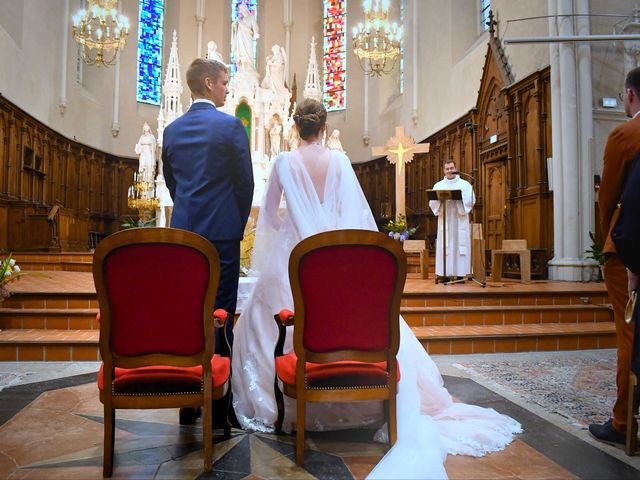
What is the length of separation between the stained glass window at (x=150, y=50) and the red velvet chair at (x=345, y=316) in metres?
15.0

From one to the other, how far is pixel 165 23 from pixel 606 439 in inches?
664

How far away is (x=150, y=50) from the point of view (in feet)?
50.5

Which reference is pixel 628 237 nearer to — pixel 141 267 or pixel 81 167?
pixel 141 267

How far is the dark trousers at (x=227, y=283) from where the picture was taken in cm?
238

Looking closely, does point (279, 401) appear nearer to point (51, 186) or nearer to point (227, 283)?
point (227, 283)

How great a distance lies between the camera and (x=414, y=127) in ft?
42.0

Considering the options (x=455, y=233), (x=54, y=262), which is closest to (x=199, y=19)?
(x=54, y=262)

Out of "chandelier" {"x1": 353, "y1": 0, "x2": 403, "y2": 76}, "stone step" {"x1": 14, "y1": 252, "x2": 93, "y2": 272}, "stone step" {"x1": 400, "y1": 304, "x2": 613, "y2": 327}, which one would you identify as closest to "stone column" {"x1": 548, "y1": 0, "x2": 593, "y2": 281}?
"stone step" {"x1": 400, "y1": 304, "x2": 613, "y2": 327}

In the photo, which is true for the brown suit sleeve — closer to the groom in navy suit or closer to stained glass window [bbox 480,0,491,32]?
the groom in navy suit

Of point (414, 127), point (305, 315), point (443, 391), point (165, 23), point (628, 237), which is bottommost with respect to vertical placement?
point (443, 391)

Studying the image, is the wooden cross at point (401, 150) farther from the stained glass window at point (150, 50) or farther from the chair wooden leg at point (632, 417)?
the stained glass window at point (150, 50)

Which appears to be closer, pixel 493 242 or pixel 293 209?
pixel 293 209

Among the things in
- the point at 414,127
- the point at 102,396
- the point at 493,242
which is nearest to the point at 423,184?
the point at 414,127

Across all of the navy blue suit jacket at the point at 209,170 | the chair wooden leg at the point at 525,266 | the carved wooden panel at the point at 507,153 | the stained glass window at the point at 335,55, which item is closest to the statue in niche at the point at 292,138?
the carved wooden panel at the point at 507,153
